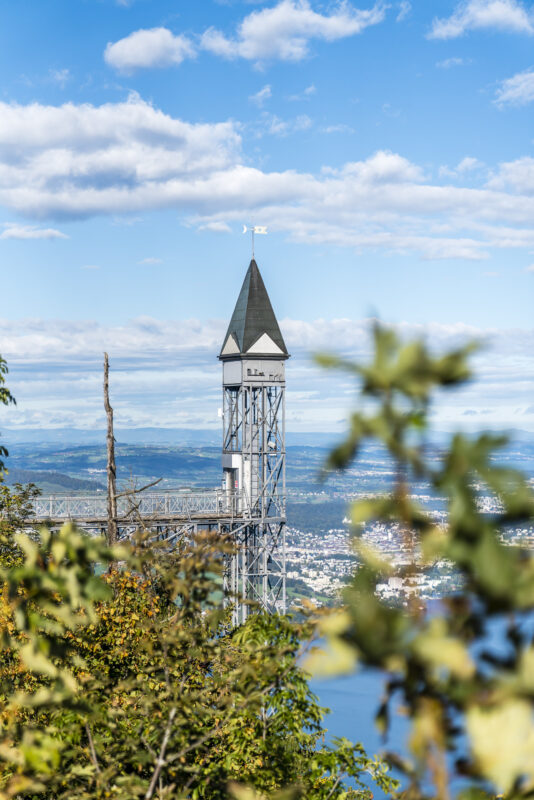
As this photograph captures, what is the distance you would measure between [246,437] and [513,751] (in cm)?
2917

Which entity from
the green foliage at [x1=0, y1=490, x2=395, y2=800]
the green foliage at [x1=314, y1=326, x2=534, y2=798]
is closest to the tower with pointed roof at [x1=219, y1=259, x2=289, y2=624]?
the green foliage at [x1=0, y1=490, x2=395, y2=800]

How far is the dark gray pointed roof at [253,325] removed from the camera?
31.0 m

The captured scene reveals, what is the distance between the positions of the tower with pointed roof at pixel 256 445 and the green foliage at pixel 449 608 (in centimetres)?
2841

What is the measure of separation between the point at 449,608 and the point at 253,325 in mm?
30232

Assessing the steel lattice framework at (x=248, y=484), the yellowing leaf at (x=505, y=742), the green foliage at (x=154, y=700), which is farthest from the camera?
the steel lattice framework at (x=248, y=484)

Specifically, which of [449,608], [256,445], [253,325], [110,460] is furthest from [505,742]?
[253,325]

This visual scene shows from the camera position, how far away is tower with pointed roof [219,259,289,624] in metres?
30.2

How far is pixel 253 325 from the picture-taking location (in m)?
31.5

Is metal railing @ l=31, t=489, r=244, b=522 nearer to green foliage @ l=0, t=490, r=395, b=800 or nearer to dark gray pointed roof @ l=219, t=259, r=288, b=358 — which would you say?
dark gray pointed roof @ l=219, t=259, r=288, b=358

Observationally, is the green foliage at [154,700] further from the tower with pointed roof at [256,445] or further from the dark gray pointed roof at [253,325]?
the dark gray pointed roof at [253,325]

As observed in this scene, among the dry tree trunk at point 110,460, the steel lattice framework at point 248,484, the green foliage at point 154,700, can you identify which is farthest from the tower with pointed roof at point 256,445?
the green foliage at point 154,700

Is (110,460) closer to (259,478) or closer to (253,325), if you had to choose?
(259,478)

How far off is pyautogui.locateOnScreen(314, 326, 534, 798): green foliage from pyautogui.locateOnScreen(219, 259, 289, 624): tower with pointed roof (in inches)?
1118

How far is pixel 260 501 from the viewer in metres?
30.4
